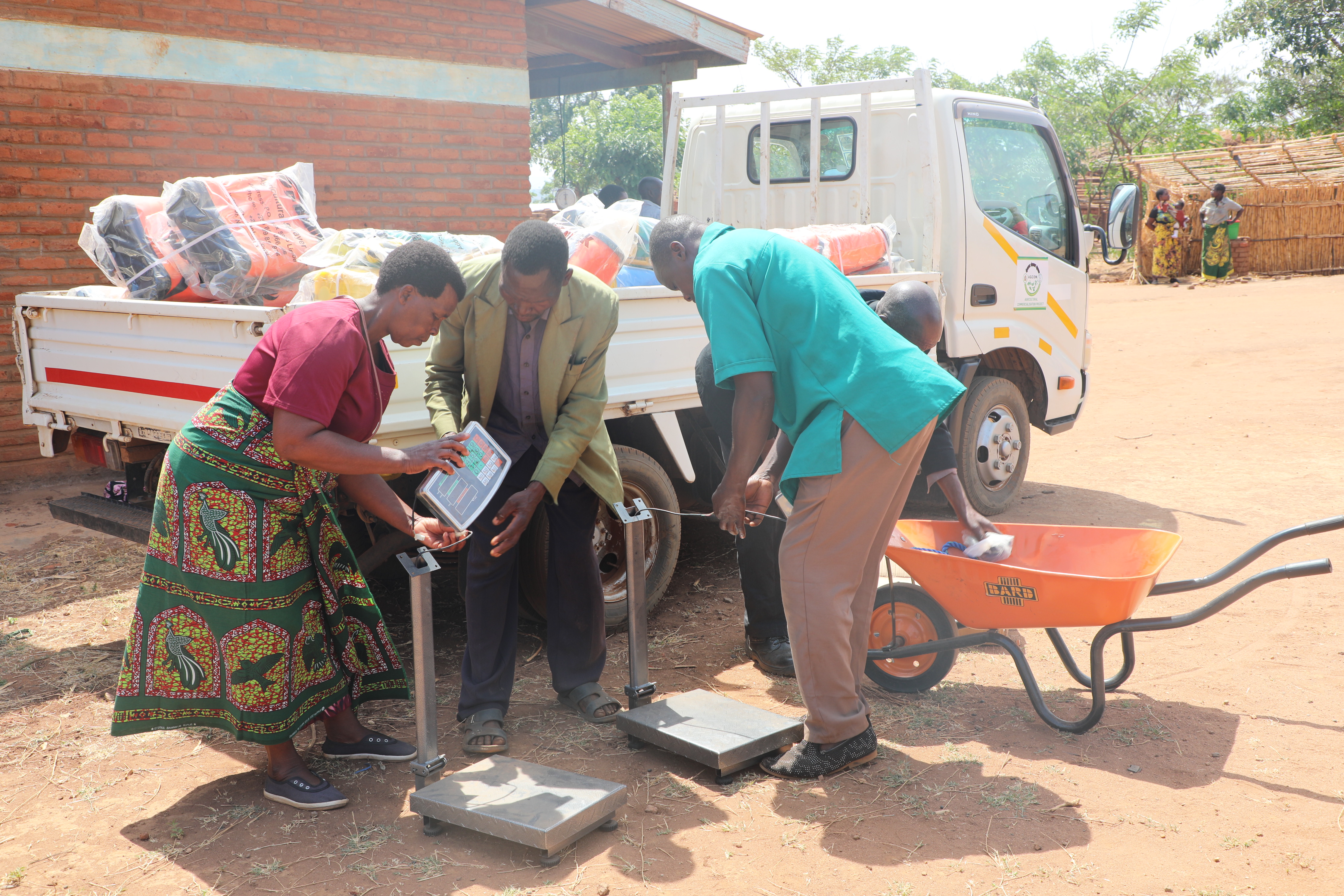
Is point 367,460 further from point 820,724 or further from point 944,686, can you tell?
point 944,686

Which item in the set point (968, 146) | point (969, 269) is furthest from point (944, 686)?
point (968, 146)

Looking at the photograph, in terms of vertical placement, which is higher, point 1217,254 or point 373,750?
point 1217,254

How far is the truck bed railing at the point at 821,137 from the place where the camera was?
583cm

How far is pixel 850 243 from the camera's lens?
558cm

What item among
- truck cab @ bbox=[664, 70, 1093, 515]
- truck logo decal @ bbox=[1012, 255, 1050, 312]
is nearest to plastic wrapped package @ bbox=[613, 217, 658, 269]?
truck cab @ bbox=[664, 70, 1093, 515]

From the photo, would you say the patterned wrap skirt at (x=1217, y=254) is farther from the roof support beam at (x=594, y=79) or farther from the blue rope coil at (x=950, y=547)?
the blue rope coil at (x=950, y=547)

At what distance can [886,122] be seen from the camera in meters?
6.03

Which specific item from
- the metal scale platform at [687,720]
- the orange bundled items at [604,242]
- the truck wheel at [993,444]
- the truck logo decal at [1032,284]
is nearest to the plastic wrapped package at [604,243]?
the orange bundled items at [604,242]

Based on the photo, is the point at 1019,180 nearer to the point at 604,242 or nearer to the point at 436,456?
the point at 604,242

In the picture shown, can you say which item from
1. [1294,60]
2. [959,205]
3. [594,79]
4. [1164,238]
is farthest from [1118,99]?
[959,205]

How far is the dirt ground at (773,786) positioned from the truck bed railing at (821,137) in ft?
7.77

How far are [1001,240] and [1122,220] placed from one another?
842mm

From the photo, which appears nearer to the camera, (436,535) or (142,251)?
(436,535)

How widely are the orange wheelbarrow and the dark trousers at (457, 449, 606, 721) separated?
102 centimetres
